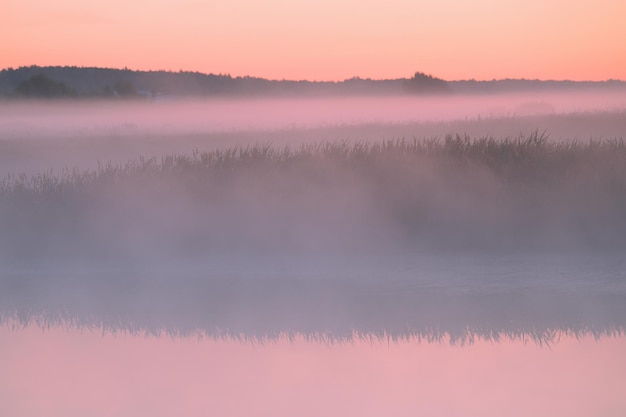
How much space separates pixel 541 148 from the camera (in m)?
12.0

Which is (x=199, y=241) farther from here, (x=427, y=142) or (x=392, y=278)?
(x=427, y=142)

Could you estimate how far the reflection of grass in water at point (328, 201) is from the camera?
10.1 metres

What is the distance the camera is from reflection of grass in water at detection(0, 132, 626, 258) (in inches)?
396

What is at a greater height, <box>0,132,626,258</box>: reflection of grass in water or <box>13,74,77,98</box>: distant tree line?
<box>13,74,77,98</box>: distant tree line

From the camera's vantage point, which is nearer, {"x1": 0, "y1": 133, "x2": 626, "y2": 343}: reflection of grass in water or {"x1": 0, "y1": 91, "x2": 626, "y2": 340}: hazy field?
{"x1": 0, "y1": 91, "x2": 626, "y2": 340}: hazy field

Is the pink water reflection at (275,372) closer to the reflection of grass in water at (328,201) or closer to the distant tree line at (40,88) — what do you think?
the reflection of grass in water at (328,201)

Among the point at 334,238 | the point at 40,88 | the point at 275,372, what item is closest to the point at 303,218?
the point at 334,238

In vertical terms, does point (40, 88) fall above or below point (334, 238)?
above

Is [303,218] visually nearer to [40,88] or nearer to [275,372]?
[275,372]

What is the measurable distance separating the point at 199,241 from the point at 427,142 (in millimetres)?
3514

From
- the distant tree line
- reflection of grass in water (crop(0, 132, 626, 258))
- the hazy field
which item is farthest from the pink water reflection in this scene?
the distant tree line

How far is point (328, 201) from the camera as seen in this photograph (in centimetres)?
1059

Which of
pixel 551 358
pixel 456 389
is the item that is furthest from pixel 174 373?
pixel 551 358

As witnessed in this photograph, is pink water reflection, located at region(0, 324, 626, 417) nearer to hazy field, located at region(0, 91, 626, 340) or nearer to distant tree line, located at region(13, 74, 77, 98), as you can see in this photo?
hazy field, located at region(0, 91, 626, 340)
